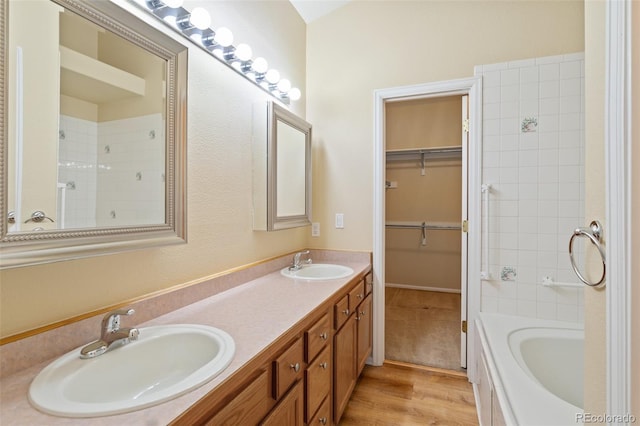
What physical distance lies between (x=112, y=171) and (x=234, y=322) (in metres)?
0.67

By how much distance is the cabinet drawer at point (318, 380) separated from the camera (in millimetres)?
1273

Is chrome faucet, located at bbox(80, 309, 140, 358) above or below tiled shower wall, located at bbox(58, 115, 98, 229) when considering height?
below

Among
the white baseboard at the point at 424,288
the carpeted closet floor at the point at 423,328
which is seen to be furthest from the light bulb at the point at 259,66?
the white baseboard at the point at 424,288

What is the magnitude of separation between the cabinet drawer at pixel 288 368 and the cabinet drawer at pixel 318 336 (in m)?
0.05

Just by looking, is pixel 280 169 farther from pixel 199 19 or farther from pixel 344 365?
pixel 344 365

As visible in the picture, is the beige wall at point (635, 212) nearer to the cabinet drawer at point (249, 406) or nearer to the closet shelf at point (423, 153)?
the cabinet drawer at point (249, 406)

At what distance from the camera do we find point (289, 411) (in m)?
1.10

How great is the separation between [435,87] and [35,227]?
2320 mm

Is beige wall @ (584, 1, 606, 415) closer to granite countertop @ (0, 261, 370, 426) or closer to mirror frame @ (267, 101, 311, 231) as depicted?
granite countertop @ (0, 261, 370, 426)

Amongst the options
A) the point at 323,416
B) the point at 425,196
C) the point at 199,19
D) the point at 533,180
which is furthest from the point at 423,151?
the point at 323,416

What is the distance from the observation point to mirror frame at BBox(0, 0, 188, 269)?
756 mm

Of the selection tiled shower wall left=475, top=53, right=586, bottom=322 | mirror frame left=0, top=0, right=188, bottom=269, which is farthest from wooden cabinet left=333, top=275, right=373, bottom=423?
mirror frame left=0, top=0, right=188, bottom=269

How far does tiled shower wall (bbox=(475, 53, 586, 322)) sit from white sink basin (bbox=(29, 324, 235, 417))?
1853 mm

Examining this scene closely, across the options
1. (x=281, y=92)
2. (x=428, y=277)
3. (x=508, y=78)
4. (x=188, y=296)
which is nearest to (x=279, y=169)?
(x=281, y=92)
